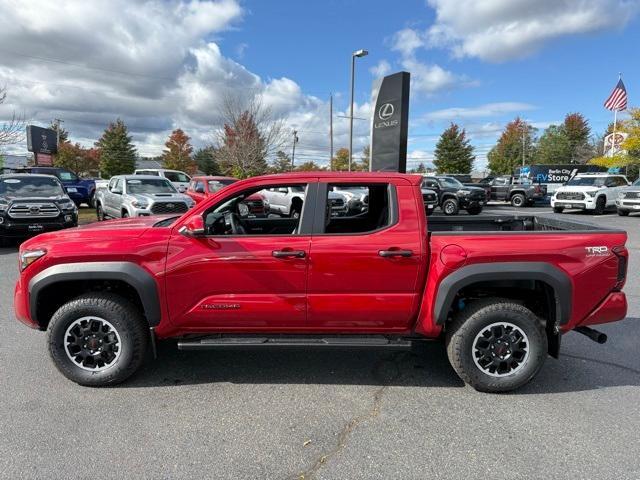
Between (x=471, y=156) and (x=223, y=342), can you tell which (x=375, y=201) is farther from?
(x=471, y=156)

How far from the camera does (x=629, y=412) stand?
3.34 m

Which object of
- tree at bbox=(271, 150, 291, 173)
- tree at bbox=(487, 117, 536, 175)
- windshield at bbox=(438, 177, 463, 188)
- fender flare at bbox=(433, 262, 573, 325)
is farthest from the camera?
tree at bbox=(487, 117, 536, 175)

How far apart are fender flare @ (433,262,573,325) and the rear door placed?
225 millimetres

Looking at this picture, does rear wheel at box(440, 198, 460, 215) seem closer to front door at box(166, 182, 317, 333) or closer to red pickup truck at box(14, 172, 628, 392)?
red pickup truck at box(14, 172, 628, 392)

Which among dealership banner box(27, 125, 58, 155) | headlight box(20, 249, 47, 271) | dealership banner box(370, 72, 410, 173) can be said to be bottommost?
headlight box(20, 249, 47, 271)

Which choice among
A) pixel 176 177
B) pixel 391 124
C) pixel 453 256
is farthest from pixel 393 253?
pixel 176 177

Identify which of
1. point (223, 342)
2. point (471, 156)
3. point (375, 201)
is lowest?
point (223, 342)

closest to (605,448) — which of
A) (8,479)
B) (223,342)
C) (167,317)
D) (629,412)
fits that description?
(629,412)

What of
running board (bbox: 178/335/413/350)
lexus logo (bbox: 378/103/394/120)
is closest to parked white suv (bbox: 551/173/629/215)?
lexus logo (bbox: 378/103/394/120)

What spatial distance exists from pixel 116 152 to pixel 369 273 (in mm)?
63338

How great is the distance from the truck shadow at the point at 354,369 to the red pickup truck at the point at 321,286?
34 cm

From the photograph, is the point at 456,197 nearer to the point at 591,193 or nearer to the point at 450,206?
the point at 450,206

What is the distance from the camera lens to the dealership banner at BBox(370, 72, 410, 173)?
1465 cm

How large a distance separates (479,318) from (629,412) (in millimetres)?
1222
